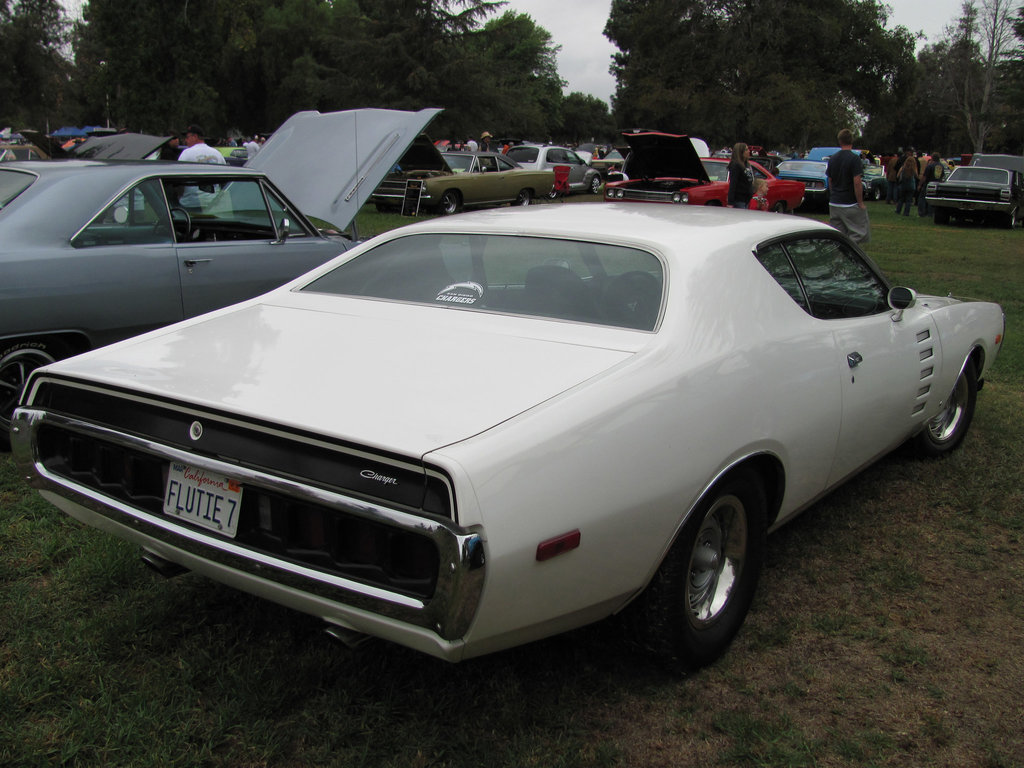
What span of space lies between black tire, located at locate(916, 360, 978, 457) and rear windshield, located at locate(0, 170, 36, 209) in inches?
192

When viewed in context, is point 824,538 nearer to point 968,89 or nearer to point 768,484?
→ point 768,484

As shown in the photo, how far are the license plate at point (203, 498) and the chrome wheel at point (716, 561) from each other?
1.31 metres

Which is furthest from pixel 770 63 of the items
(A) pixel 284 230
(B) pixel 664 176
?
(A) pixel 284 230

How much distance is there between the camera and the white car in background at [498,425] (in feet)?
6.53

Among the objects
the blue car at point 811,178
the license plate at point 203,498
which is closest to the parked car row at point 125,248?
the license plate at point 203,498

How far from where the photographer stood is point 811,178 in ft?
73.5

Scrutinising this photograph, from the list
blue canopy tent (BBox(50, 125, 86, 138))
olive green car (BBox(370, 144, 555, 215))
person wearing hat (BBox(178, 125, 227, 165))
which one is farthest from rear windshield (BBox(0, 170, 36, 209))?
blue canopy tent (BBox(50, 125, 86, 138))

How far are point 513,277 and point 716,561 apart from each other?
1.21m

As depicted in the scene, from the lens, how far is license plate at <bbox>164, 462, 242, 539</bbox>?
87.0 inches

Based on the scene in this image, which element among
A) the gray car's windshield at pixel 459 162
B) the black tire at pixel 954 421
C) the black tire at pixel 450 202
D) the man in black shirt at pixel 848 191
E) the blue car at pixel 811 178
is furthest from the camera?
the blue car at pixel 811 178

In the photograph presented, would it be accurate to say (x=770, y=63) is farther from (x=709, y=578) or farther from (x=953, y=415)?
(x=709, y=578)

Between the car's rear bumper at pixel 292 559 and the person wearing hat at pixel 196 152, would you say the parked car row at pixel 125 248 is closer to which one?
the car's rear bumper at pixel 292 559

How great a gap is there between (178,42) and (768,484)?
36181 mm

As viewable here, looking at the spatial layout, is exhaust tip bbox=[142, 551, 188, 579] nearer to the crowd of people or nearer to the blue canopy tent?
the crowd of people
